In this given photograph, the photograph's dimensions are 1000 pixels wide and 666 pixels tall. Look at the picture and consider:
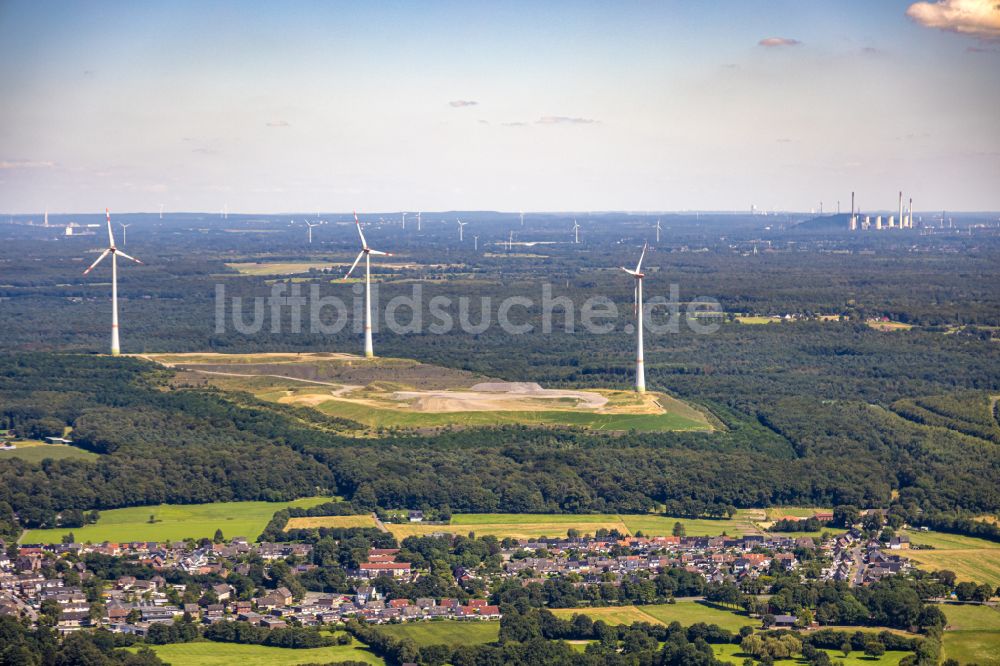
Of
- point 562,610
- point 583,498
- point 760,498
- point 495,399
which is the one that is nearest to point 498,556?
point 562,610

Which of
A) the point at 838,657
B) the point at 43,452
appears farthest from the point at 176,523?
the point at 838,657

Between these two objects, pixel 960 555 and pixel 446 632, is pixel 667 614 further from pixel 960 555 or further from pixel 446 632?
pixel 960 555

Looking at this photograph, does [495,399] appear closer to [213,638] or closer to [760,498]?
[760,498]

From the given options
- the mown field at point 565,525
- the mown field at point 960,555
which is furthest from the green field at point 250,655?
the mown field at point 960,555

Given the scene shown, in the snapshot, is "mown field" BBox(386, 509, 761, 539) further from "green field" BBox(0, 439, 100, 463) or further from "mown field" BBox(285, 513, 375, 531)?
"green field" BBox(0, 439, 100, 463)

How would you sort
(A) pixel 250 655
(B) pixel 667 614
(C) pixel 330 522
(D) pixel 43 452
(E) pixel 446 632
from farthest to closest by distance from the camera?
(D) pixel 43 452 < (C) pixel 330 522 < (B) pixel 667 614 < (E) pixel 446 632 < (A) pixel 250 655

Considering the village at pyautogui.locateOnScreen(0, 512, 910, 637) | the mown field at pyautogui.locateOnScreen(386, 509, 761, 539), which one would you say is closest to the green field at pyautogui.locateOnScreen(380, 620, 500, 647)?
the village at pyautogui.locateOnScreen(0, 512, 910, 637)
